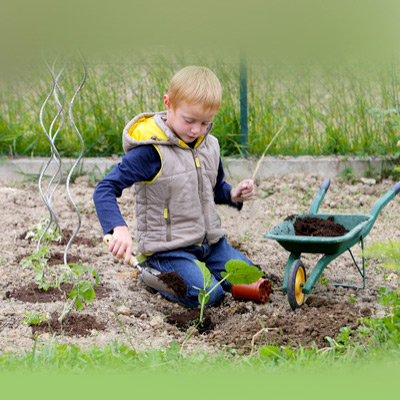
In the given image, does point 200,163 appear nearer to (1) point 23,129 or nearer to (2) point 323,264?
(2) point 323,264

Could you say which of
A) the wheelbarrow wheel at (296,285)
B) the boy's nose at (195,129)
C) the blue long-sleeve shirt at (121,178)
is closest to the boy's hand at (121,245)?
the blue long-sleeve shirt at (121,178)

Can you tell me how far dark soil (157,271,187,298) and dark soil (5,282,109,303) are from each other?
0.31 metres

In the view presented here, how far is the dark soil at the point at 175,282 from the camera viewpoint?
2709 mm

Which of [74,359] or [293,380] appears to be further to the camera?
[74,359]

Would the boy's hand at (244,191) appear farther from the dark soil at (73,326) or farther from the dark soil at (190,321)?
the dark soil at (73,326)

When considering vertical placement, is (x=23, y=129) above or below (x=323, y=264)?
above

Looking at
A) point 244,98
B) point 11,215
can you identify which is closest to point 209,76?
point 11,215

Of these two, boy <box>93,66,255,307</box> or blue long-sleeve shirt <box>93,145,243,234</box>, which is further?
boy <box>93,66,255,307</box>

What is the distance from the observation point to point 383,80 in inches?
198

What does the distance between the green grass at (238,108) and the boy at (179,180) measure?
2.10m

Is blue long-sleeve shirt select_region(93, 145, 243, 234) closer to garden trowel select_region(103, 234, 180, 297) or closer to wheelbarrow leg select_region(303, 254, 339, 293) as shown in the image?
garden trowel select_region(103, 234, 180, 297)

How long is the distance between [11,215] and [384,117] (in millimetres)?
3341

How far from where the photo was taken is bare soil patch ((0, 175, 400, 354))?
2.18 m

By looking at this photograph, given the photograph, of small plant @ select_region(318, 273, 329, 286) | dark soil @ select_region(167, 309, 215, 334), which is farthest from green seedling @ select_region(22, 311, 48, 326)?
small plant @ select_region(318, 273, 329, 286)
